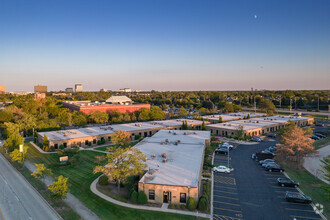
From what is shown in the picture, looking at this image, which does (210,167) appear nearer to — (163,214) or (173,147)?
(173,147)

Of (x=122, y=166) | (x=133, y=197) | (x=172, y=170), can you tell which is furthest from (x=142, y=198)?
(x=172, y=170)

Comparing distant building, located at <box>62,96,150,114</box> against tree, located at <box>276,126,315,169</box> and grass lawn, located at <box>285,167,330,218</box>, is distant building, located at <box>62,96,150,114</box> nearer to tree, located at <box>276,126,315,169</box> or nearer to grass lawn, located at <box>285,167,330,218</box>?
tree, located at <box>276,126,315,169</box>

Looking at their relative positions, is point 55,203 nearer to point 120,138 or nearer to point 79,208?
point 79,208

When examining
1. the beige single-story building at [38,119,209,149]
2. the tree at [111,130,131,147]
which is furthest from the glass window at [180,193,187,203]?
the beige single-story building at [38,119,209,149]

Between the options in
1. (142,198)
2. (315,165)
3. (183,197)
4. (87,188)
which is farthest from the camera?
(315,165)

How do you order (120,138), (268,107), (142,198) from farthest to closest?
(268,107)
(120,138)
(142,198)

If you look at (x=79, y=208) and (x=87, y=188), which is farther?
(x=87, y=188)

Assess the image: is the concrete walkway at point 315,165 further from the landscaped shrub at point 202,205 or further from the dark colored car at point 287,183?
the landscaped shrub at point 202,205

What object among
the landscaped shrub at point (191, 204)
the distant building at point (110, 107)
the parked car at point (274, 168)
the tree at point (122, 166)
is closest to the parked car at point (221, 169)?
the parked car at point (274, 168)
